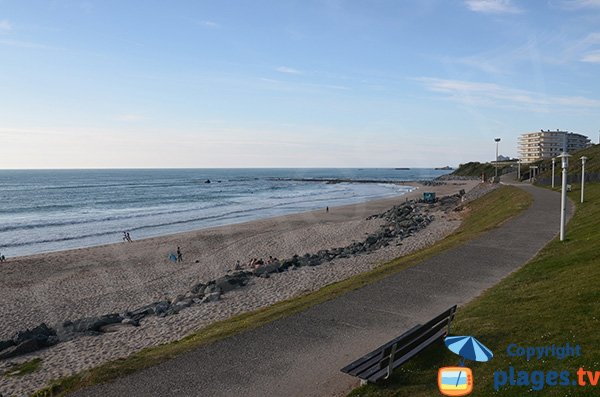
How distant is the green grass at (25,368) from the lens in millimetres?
10280

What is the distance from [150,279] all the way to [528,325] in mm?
18622

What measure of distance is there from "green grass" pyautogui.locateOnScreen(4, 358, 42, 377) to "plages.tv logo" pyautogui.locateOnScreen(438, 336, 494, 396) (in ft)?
29.6

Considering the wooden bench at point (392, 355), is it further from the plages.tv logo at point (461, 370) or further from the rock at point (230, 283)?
the rock at point (230, 283)

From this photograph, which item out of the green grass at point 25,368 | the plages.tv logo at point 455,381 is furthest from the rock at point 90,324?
the plages.tv logo at point 455,381

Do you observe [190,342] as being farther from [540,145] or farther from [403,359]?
[540,145]

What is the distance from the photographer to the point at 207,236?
35594 mm

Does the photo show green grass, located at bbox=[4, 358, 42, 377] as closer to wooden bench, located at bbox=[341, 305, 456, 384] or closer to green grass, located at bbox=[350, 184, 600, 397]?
wooden bench, located at bbox=[341, 305, 456, 384]

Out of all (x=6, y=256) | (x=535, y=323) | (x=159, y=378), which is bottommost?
(x=6, y=256)

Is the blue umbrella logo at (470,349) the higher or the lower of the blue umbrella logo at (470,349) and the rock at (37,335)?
the higher

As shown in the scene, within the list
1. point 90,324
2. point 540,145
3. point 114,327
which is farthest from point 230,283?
point 540,145

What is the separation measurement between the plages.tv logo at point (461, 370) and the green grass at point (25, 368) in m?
9.03

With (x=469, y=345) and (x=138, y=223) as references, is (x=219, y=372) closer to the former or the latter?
(x=469, y=345)

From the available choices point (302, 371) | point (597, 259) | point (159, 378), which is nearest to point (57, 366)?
point (159, 378)

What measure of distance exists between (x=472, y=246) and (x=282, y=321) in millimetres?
10355
